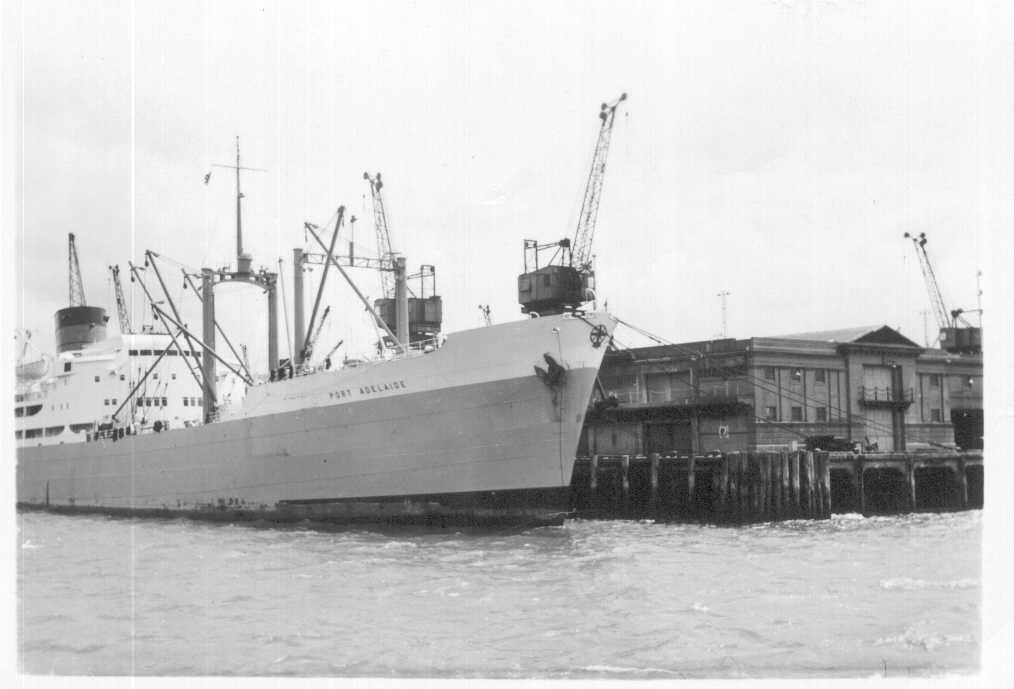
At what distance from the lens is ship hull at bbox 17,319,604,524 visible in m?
19.2

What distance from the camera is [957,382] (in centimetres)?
3209

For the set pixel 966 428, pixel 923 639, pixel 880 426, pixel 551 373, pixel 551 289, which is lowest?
pixel 923 639

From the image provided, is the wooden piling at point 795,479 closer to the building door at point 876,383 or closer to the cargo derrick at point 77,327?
the building door at point 876,383

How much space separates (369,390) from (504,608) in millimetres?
9653

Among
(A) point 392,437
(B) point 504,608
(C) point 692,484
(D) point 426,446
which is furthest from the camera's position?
(C) point 692,484

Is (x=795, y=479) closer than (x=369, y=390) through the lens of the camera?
No

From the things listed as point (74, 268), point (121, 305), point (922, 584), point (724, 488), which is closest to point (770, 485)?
point (724, 488)

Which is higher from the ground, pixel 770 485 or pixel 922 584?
pixel 770 485

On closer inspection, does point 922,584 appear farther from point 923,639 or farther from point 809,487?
point 809,487

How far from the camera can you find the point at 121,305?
1264 inches

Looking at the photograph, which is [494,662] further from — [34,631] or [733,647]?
[34,631]

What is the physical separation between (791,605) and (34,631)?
30.7 feet

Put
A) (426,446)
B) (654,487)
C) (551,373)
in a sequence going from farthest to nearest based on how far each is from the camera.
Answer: (654,487)
(426,446)
(551,373)

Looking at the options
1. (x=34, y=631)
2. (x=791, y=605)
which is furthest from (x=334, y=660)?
(x=791, y=605)
